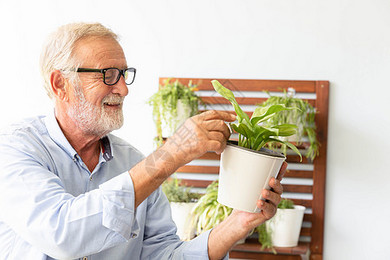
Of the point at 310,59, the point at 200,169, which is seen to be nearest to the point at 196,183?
the point at 200,169

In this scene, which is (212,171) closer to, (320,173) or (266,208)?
(320,173)

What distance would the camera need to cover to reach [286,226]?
95.3 inches

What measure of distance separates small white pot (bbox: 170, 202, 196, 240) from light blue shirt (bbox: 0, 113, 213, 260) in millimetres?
Result: 829

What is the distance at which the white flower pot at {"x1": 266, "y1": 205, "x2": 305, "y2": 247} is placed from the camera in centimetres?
242

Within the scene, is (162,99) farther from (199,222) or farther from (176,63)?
(199,222)

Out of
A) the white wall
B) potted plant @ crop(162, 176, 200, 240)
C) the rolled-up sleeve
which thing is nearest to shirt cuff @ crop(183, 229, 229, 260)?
the rolled-up sleeve

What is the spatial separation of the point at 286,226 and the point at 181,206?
1.71 feet

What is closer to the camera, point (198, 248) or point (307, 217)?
point (198, 248)

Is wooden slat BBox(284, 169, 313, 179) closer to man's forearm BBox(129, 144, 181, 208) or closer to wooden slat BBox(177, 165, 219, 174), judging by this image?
wooden slat BBox(177, 165, 219, 174)

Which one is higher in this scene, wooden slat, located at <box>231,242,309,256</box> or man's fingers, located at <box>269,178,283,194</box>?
man's fingers, located at <box>269,178,283,194</box>

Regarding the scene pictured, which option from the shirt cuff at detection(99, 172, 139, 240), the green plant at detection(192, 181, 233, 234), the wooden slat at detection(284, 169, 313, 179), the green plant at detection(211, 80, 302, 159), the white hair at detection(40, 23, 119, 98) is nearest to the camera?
the shirt cuff at detection(99, 172, 139, 240)

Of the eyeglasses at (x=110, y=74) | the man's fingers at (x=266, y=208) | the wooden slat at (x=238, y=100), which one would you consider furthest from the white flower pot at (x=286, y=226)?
the eyeglasses at (x=110, y=74)

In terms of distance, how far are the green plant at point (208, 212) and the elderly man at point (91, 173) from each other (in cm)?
74

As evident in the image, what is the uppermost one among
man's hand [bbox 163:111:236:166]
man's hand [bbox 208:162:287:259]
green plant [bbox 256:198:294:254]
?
man's hand [bbox 163:111:236:166]
